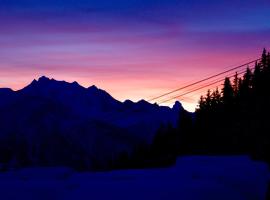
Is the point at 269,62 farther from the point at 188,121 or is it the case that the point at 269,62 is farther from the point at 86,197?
the point at 86,197

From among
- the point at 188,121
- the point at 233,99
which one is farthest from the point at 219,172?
the point at 233,99

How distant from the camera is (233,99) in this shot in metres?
86.4

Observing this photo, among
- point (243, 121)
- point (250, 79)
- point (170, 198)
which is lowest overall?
point (170, 198)

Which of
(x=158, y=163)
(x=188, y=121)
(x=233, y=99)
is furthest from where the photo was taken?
(x=233, y=99)

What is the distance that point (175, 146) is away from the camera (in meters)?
73.9

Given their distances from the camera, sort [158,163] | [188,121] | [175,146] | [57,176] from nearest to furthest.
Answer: [57,176], [158,163], [175,146], [188,121]

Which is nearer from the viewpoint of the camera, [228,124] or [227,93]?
[228,124]

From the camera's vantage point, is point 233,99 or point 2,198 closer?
point 2,198

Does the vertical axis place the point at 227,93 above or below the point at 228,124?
above

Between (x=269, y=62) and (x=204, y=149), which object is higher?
(x=269, y=62)

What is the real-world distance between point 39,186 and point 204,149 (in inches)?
2564

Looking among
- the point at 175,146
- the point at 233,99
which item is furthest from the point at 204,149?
the point at 233,99

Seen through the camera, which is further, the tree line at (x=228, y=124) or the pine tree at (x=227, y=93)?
the pine tree at (x=227, y=93)

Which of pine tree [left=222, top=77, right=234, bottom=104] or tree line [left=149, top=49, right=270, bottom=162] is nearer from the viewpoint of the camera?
tree line [left=149, top=49, right=270, bottom=162]
